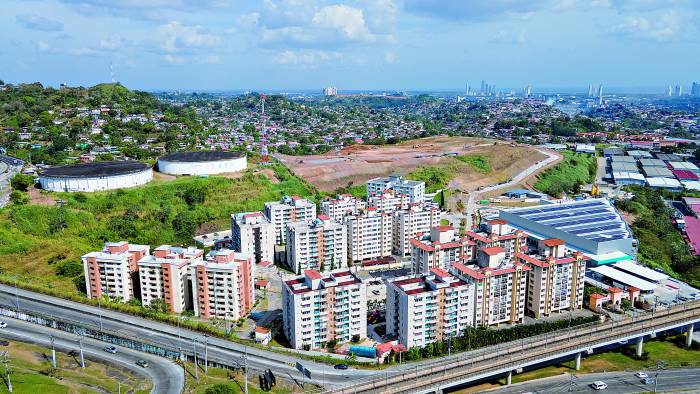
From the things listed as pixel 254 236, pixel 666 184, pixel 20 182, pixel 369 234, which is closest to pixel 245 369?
pixel 254 236

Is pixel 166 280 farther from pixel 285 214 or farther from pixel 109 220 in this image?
pixel 109 220

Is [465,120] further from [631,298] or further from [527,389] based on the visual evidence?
[527,389]

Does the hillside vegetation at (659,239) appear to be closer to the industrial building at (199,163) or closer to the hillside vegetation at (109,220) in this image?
the hillside vegetation at (109,220)

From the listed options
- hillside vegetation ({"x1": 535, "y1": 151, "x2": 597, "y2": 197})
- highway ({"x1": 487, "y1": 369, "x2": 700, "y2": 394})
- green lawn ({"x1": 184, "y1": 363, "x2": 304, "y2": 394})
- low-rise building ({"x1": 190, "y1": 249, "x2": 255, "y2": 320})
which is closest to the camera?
green lawn ({"x1": 184, "y1": 363, "x2": 304, "y2": 394})

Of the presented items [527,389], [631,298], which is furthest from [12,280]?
[631,298]

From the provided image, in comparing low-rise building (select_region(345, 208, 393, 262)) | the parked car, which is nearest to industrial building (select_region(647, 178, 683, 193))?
low-rise building (select_region(345, 208, 393, 262))

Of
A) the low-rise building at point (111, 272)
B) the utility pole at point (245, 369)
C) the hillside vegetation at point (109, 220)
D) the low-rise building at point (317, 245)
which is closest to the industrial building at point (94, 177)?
the hillside vegetation at point (109, 220)

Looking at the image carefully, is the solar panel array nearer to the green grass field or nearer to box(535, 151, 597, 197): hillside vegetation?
box(535, 151, 597, 197): hillside vegetation
